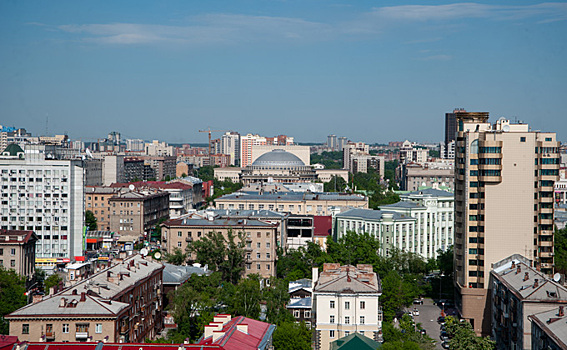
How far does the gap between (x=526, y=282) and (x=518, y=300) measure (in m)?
2.30

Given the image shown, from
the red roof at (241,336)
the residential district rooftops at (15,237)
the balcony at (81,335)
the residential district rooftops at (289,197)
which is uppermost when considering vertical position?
the residential district rooftops at (289,197)

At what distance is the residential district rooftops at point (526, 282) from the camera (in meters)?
35.9

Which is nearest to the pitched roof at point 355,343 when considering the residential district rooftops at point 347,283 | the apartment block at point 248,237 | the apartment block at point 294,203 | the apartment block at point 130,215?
the residential district rooftops at point 347,283

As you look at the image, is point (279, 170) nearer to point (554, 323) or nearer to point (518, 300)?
point (518, 300)

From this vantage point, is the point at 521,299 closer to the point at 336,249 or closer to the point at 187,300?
the point at 187,300

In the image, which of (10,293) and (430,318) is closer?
(10,293)

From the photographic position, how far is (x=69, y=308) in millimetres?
33062

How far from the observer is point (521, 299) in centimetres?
3597

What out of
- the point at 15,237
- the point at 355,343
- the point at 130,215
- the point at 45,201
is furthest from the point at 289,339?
the point at 130,215

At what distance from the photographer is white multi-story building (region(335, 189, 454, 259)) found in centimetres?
6319

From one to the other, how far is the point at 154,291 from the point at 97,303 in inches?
358

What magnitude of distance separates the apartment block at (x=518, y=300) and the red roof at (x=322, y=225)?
27375 mm

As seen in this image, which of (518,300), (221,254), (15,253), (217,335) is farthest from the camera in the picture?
(221,254)

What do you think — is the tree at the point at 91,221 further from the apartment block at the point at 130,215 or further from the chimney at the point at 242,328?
the chimney at the point at 242,328
